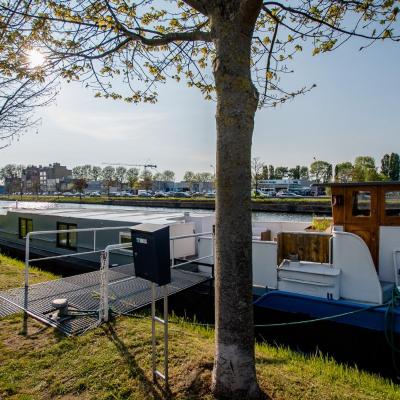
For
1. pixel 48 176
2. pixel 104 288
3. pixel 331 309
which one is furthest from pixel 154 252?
pixel 48 176

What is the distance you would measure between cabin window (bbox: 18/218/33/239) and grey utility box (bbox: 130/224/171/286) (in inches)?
496

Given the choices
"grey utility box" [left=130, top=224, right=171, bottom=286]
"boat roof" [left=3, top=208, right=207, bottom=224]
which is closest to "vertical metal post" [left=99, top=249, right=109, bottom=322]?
"grey utility box" [left=130, top=224, right=171, bottom=286]

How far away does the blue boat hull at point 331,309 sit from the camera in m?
6.36

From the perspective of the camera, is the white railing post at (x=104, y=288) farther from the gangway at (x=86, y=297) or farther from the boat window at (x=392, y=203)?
the boat window at (x=392, y=203)

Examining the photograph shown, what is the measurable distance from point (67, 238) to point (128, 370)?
955cm

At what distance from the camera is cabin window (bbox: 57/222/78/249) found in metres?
12.4

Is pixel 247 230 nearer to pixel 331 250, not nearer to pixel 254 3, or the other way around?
pixel 254 3

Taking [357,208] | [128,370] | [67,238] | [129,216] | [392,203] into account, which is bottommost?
[128,370]

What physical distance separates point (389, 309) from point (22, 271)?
9169 millimetres

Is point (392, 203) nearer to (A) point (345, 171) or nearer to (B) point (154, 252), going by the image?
(B) point (154, 252)

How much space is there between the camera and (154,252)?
3598mm

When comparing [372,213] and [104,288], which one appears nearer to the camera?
[104,288]

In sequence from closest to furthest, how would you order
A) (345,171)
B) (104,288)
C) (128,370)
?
(128,370) < (104,288) < (345,171)

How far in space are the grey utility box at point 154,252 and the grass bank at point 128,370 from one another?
4.07ft
